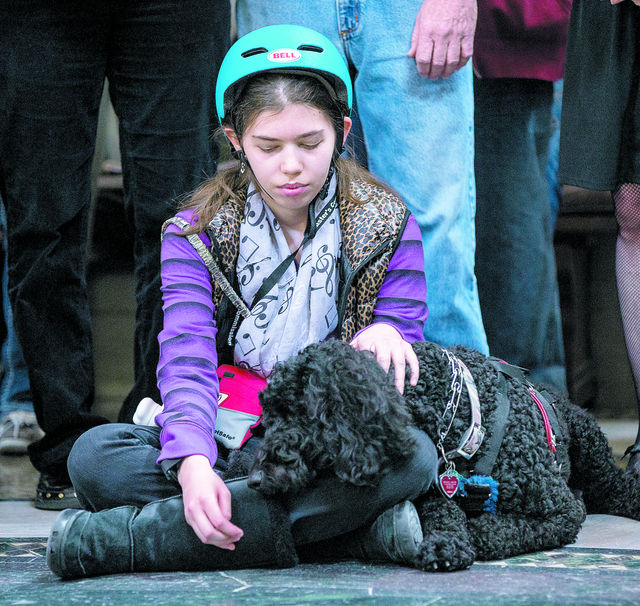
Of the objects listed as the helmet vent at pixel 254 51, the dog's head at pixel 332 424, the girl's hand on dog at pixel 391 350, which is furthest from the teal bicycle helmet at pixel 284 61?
the dog's head at pixel 332 424

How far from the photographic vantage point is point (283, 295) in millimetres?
2213

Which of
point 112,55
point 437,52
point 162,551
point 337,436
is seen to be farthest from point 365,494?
point 112,55

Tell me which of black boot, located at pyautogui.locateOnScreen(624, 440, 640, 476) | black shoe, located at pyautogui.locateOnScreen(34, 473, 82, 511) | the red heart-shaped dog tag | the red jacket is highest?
the red jacket

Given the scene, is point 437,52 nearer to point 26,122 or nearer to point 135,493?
point 26,122

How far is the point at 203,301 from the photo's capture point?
Result: 7.04 ft

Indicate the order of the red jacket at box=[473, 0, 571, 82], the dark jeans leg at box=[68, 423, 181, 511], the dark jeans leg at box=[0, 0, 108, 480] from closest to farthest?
the dark jeans leg at box=[68, 423, 181, 511], the dark jeans leg at box=[0, 0, 108, 480], the red jacket at box=[473, 0, 571, 82]

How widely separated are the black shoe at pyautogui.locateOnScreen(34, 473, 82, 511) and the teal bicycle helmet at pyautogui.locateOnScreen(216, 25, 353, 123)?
118 cm

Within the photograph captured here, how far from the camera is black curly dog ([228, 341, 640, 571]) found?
175 centimetres

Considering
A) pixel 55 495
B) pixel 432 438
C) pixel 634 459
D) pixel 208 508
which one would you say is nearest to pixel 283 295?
pixel 432 438

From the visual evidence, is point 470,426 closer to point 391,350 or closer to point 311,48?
point 391,350

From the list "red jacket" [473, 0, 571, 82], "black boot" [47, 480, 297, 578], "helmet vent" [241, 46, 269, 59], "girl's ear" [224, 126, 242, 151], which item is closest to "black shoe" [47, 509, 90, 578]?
"black boot" [47, 480, 297, 578]

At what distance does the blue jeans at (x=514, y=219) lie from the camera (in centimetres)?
316

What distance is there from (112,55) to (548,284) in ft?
5.57

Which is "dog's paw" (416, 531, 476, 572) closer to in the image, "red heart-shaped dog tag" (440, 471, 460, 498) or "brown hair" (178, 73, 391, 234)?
"red heart-shaped dog tag" (440, 471, 460, 498)
